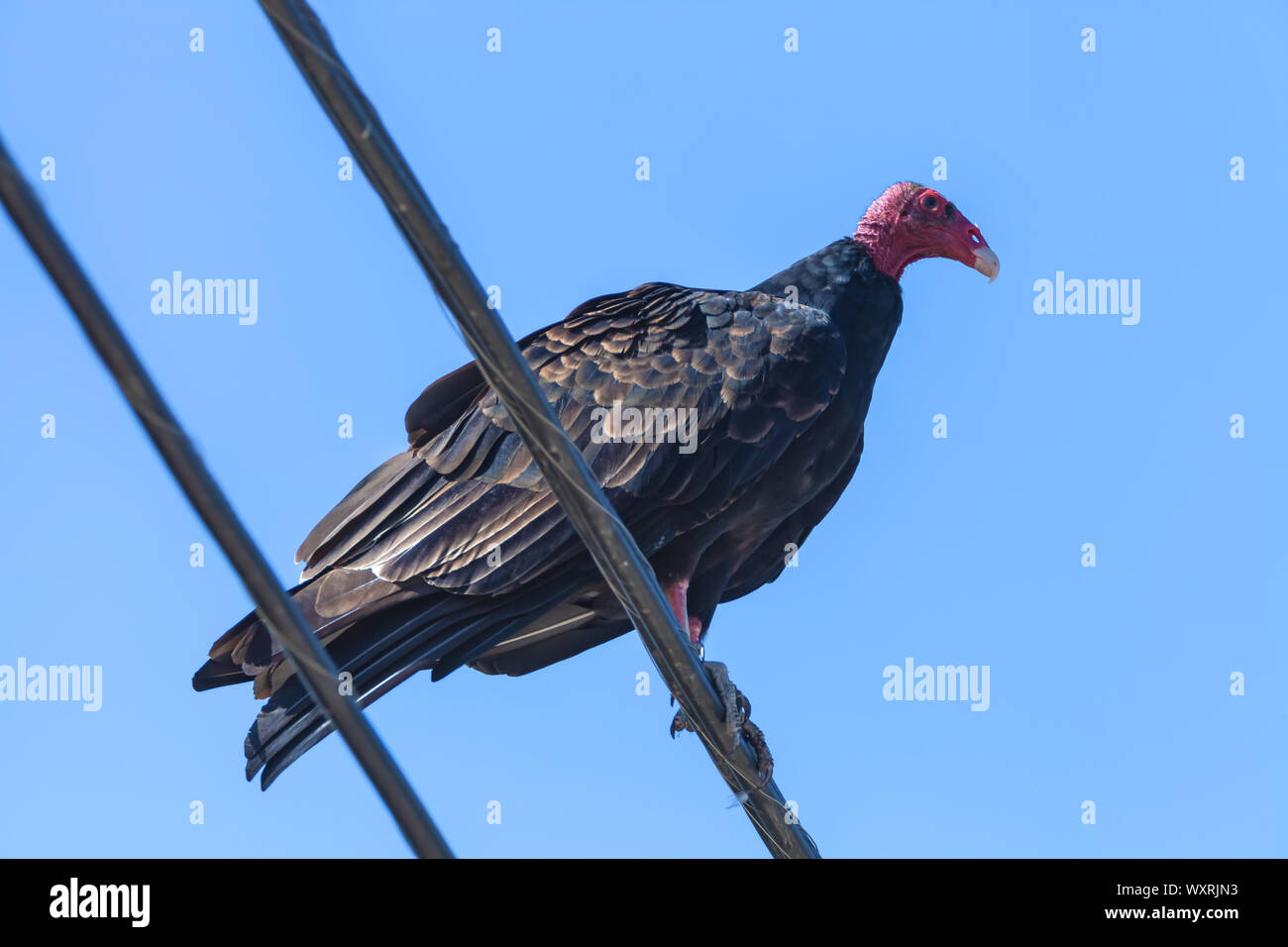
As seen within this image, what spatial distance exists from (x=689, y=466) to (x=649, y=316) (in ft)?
2.41

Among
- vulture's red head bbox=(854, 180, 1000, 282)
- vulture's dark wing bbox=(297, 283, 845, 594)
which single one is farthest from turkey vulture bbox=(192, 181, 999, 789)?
vulture's red head bbox=(854, 180, 1000, 282)

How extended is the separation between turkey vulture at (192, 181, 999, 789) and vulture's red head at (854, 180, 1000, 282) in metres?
0.30

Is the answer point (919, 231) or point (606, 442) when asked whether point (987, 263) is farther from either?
point (606, 442)

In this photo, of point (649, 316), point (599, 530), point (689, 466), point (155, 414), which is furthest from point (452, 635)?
point (155, 414)

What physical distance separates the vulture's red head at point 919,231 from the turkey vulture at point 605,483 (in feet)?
0.99

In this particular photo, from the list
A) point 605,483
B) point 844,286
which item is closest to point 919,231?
point 844,286

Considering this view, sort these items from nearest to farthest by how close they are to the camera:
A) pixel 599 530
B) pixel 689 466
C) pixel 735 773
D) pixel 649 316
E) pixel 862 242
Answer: pixel 599 530
pixel 735 773
pixel 689 466
pixel 649 316
pixel 862 242

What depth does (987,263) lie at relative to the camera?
552 centimetres

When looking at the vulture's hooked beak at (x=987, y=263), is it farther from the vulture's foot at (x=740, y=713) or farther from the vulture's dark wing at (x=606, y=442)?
the vulture's foot at (x=740, y=713)

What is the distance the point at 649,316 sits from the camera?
15.8ft

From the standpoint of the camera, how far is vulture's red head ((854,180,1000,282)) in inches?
215

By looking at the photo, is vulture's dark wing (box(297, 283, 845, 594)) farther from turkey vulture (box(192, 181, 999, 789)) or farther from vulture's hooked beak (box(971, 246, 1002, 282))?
vulture's hooked beak (box(971, 246, 1002, 282))

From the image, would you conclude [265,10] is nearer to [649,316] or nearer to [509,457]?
[509,457]

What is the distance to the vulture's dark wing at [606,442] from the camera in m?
4.18
